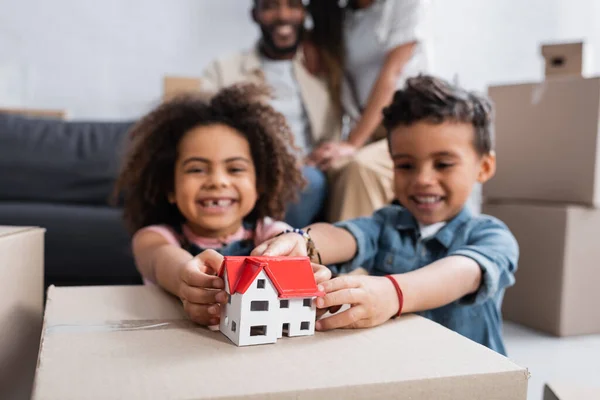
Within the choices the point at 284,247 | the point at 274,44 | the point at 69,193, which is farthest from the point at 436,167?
the point at 69,193

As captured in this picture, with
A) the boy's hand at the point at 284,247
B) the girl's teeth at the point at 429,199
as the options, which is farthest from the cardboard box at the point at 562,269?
the boy's hand at the point at 284,247

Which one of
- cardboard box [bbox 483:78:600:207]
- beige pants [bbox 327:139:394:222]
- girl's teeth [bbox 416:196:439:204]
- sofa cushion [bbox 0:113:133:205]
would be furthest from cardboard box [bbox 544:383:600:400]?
sofa cushion [bbox 0:113:133:205]

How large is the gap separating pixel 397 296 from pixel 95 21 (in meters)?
2.83

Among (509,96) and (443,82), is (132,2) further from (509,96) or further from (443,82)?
(443,82)

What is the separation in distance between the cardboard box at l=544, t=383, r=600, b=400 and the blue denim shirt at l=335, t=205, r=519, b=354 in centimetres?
16

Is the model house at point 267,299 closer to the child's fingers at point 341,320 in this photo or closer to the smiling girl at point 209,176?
the child's fingers at point 341,320

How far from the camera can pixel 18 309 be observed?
797 millimetres

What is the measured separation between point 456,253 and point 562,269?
774mm

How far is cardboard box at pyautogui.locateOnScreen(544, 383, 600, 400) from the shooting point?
2.10 ft

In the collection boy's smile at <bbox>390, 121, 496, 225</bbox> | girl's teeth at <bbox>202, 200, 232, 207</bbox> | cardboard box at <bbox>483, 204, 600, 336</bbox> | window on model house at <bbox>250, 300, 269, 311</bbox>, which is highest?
boy's smile at <bbox>390, 121, 496, 225</bbox>

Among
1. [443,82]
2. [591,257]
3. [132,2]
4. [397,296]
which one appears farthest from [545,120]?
[132,2]

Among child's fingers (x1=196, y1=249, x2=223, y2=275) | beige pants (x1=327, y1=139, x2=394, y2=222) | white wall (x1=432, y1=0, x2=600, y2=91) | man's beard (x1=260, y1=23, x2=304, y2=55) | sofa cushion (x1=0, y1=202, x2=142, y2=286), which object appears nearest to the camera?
child's fingers (x1=196, y1=249, x2=223, y2=275)

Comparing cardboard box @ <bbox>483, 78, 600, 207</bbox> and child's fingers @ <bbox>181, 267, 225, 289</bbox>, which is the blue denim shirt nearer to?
child's fingers @ <bbox>181, 267, 225, 289</bbox>

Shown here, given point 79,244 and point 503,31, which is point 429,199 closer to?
point 79,244
